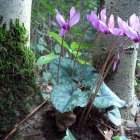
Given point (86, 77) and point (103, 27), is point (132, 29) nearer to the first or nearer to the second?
point (103, 27)

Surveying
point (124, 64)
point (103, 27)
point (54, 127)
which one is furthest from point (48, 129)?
point (124, 64)

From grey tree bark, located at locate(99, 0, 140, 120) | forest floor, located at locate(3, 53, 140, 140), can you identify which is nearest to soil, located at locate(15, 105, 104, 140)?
forest floor, located at locate(3, 53, 140, 140)

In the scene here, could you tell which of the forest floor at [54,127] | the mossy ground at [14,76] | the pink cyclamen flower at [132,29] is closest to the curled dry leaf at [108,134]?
the forest floor at [54,127]

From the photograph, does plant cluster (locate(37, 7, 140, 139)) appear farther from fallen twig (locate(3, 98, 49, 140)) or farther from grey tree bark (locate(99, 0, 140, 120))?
grey tree bark (locate(99, 0, 140, 120))

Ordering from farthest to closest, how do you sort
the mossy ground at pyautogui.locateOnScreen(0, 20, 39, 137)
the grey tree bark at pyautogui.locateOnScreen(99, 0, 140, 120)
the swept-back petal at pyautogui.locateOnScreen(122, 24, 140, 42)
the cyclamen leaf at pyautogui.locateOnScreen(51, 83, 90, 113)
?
1. the grey tree bark at pyautogui.locateOnScreen(99, 0, 140, 120)
2. the mossy ground at pyautogui.locateOnScreen(0, 20, 39, 137)
3. the cyclamen leaf at pyautogui.locateOnScreen(51, 83, 90, 113)
4. the swept-back petal at pyautogui.locateOnScreen(122, 24, 140, 42)

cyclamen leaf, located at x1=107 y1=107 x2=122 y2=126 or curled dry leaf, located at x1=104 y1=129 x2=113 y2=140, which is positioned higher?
cyclamen leaf, located at x1=107 y1=107 x2=122 y2=126

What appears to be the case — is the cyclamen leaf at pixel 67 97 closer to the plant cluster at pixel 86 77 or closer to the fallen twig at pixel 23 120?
the plant cluster at pixel 86 77

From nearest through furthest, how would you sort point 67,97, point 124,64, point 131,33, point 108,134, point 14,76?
point 131,33
point 67,97
point 14,76
point 108,134
point 124,64
